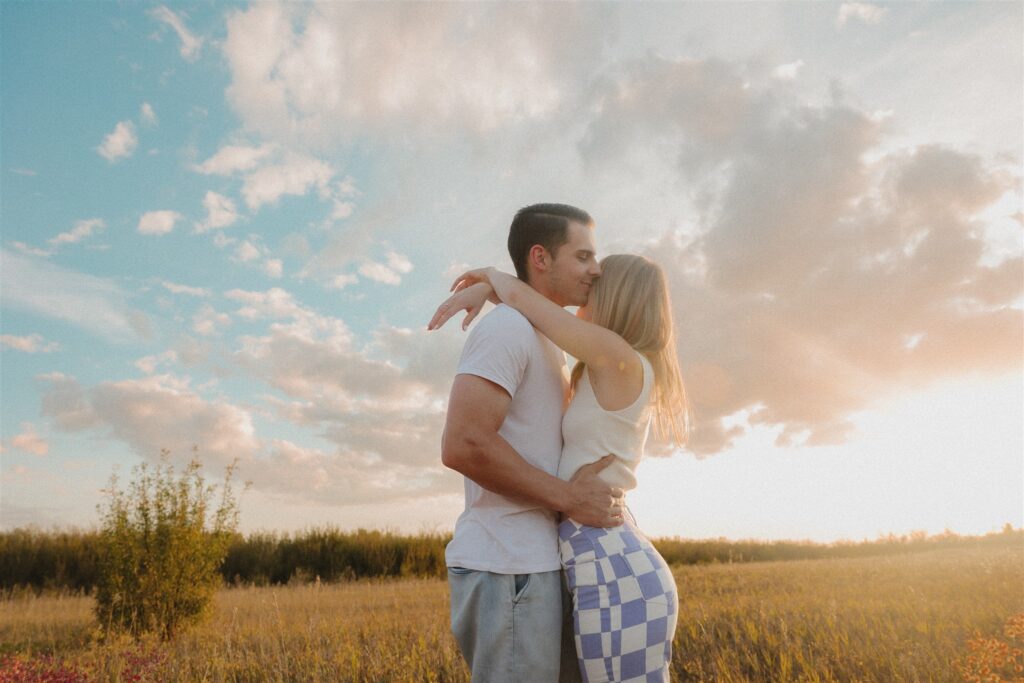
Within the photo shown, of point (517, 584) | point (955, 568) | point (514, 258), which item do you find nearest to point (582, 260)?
point (514, 258)

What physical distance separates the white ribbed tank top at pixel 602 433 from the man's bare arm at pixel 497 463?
0.47 feet

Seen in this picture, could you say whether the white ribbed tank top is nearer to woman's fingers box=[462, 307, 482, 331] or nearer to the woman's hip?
the woman's hip

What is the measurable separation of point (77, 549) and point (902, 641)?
18069 mm

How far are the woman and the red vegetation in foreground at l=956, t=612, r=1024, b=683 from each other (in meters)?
2.67

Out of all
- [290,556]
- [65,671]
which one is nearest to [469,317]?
[65,671]

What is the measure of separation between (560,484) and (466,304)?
1.01 metres

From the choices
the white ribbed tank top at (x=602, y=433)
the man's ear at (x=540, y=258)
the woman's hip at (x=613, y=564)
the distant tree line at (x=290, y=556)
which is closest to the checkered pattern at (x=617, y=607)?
the woman's hip at (x=613, y=564)

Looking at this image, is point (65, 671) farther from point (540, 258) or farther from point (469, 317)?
point (540, 258)

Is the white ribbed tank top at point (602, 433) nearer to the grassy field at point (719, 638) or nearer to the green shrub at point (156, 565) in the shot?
the grassy field at point (719, 638)

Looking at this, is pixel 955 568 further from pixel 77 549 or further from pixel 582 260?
pixel 77 549

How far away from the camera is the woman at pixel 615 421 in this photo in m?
2.82

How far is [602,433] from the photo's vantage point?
307 cm

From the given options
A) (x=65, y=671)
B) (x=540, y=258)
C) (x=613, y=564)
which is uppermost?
(x=540, y=258)

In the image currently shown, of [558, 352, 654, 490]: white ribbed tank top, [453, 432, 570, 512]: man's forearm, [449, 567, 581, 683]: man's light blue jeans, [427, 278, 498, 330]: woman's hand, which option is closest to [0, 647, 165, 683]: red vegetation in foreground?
[449, 567, 581, 683]: man's light blue jeans
